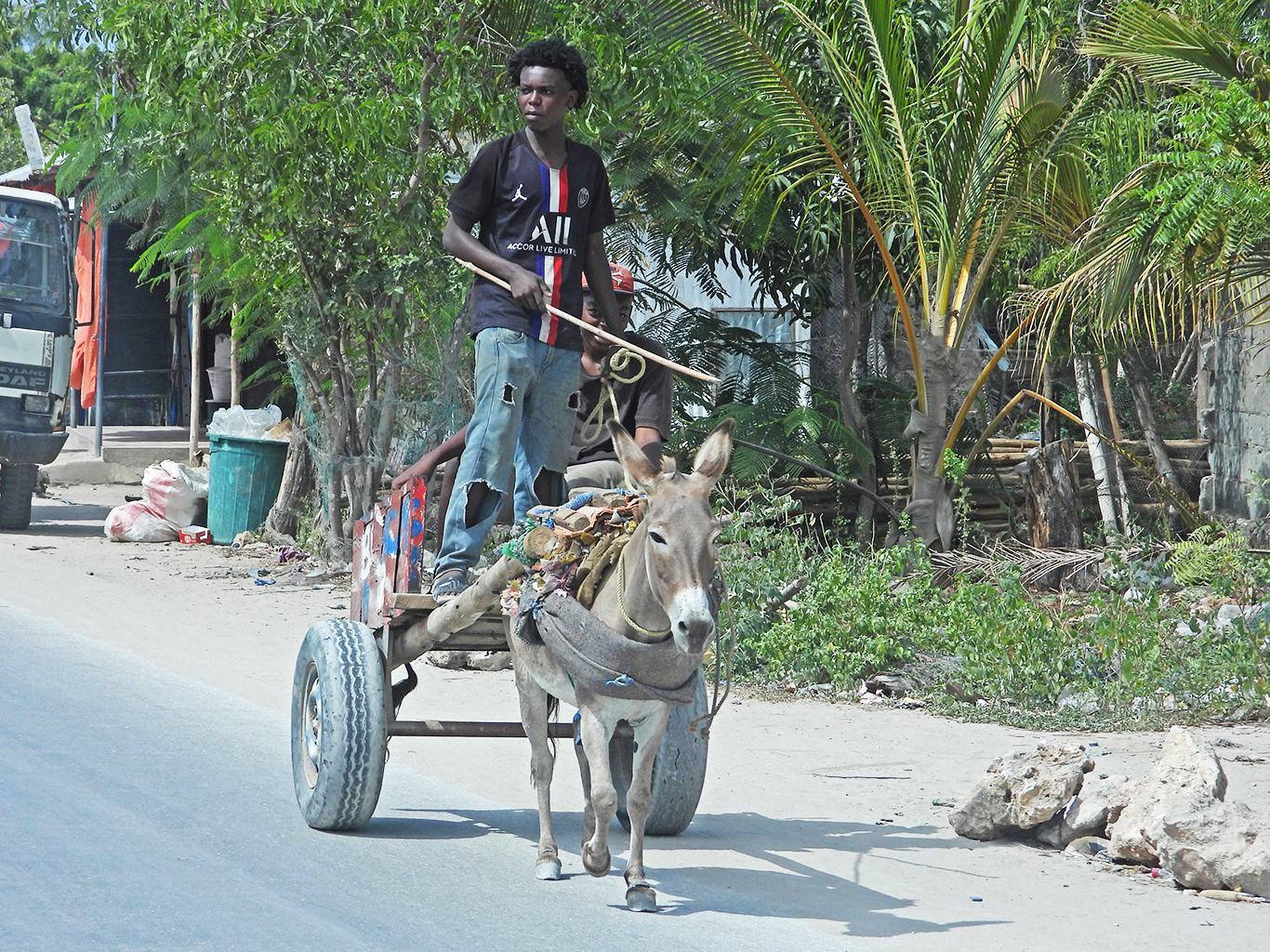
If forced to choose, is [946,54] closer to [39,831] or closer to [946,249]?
[946,249]

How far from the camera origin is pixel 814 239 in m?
12.2

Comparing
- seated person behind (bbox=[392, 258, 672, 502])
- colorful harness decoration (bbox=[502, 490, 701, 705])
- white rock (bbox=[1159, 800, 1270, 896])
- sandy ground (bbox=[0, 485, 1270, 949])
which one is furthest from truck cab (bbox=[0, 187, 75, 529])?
white rock (bbox=[1159, 800, 1270, 896])

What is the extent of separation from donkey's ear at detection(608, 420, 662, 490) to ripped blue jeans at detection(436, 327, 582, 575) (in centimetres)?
118

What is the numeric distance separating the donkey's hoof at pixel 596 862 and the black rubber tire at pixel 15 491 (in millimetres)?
11444

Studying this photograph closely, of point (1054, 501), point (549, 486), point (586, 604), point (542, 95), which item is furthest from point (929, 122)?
point (586, 604)

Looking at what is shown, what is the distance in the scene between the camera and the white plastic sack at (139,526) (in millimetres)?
14133

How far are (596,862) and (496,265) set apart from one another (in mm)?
2135

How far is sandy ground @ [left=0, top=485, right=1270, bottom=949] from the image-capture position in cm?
465

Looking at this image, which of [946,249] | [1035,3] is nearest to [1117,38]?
[1035,3]

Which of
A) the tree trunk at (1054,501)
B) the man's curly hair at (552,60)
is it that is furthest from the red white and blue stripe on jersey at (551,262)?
the tree trunk at (1054,501)

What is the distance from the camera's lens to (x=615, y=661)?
4219 millimetres

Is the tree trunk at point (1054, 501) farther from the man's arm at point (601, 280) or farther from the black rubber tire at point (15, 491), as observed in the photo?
the black rubber tire at point (15, 491)

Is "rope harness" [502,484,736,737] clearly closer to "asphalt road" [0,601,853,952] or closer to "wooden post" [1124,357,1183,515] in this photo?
"asphalt road" [0,601,853,952]

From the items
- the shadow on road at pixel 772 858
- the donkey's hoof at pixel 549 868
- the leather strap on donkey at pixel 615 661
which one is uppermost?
the leather strap on donkey at pixel 615 661
